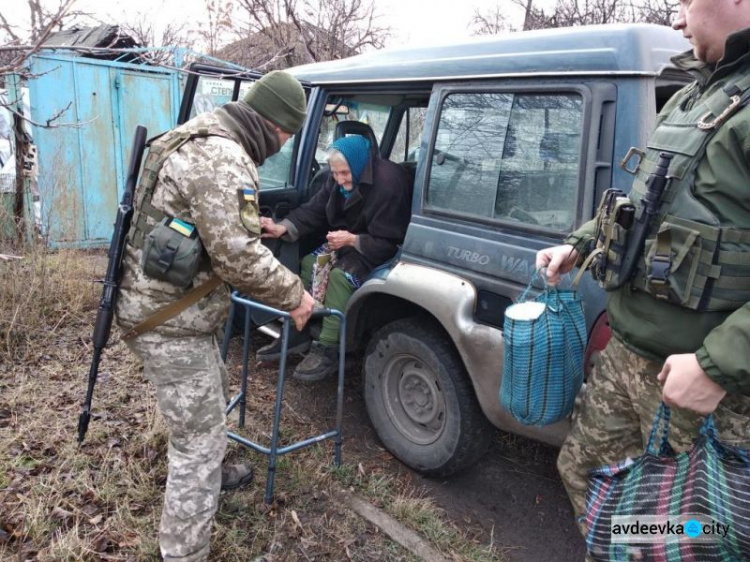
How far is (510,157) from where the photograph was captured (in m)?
2.40

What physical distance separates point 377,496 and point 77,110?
5851 millimetres

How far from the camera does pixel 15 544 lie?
7.13ft

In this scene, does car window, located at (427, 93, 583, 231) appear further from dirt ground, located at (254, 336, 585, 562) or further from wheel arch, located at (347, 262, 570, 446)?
dirt ground, located at (254, 336, 585, 562)

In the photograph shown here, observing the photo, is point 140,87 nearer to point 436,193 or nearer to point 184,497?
point 436,193

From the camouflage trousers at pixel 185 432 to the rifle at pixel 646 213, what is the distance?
1.46m

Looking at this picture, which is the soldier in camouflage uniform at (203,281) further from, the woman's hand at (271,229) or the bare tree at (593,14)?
the bare tree at (593,14)

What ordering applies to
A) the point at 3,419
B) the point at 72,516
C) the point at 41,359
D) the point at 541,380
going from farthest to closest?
the point at 41,359 < the point at 3,419 < the point at 72,516 < the point at 541,380

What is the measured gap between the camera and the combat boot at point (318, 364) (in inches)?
130

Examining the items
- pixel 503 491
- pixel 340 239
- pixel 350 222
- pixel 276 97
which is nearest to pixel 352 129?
pixel 350 222

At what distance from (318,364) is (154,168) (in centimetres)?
172

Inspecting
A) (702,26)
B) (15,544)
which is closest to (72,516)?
(15,544)

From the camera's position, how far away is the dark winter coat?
3230mm

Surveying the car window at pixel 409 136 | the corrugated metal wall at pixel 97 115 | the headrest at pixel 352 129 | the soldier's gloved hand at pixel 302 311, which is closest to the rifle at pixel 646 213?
the soldier's gloved hand at pixel 302 311
